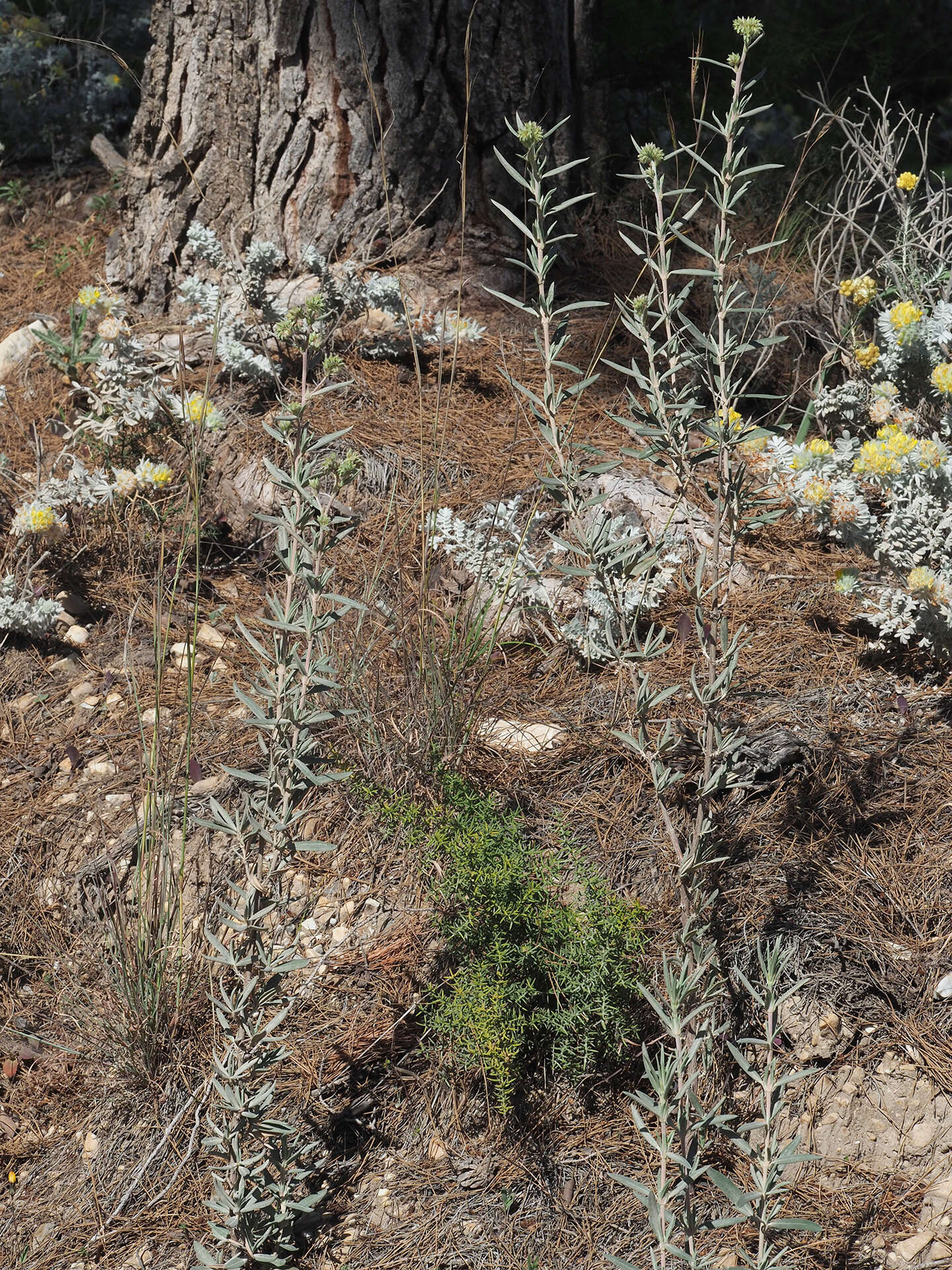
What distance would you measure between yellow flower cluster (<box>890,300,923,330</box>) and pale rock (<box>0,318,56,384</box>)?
8.67 ft

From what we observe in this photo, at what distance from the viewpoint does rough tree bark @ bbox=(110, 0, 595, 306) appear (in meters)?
3.34

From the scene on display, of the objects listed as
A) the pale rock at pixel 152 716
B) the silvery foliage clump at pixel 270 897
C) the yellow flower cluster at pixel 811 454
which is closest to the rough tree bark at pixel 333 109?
the yellow flower cluster at pixel 811 454

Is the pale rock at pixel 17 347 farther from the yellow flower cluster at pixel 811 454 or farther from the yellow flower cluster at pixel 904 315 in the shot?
the yellow flower cluster at pixel 904 315

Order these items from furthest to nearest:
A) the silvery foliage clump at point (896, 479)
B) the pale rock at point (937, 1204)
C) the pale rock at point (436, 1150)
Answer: the silvery foliage clump at point (896, 479)
the pale rock at point (436, 1150)
the pale rock at point (937, 1204)

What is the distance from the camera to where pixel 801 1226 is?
4.83 ft

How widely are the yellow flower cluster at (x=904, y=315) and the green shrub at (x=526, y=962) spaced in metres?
1.61

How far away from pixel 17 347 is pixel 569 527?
251 centimetres

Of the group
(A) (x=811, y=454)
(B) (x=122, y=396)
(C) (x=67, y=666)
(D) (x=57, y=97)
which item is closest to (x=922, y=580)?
(A) (x=811, y=454)

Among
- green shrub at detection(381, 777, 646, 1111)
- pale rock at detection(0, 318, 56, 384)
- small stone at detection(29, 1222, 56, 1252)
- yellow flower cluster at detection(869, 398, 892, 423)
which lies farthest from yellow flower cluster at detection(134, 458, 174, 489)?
yellow flower cluster at detection(869, 398, 892, 423)

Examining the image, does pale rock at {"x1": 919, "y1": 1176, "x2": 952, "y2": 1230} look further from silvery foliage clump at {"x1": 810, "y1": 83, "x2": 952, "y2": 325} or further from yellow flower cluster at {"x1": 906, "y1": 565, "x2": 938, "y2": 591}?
silvery foliage clump at {"x1": 810, "y1": 83, "x2": 952, "y2": 325}

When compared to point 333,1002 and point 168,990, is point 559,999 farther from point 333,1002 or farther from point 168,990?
point 168,990

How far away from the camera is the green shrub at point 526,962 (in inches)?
76.7

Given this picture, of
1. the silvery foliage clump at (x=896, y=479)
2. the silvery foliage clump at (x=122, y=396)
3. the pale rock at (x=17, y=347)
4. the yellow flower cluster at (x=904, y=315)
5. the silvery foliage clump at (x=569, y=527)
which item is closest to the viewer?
the silvery foliage clump at (x=569, y=527)

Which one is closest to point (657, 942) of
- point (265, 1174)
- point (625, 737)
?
point (625, 737)
